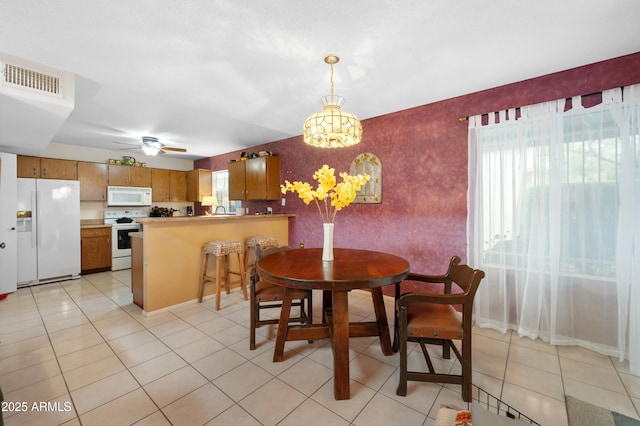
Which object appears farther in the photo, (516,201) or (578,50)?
(516,201)

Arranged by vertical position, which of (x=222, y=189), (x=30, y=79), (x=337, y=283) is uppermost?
(x=30, y=79)

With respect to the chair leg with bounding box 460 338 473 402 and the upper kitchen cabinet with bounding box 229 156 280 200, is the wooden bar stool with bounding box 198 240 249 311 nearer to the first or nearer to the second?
the upper kitchen cabinet with bounding box 229 156 280 200

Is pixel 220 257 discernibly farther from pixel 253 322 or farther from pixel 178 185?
pixel 178 185

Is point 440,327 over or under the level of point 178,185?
under

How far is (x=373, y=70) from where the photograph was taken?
88.7 inches

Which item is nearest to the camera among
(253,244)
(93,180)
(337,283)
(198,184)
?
(337,283)

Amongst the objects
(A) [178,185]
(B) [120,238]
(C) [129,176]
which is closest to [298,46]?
(B) [120,238]

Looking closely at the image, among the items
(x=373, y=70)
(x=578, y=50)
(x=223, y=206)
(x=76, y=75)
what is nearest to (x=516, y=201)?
(x=578, y=50)

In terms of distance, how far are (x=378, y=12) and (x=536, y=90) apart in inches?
71.8

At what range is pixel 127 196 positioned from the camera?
5.25 m

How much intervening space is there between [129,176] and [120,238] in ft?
4.25

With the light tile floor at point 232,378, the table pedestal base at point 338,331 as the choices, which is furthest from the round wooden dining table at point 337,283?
the light tile floor at point 232,378

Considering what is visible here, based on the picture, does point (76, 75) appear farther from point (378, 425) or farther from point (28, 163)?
point (378, 425)

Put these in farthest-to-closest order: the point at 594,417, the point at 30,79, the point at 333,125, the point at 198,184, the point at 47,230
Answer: the point at 198,184 → the point at 47,230 → the point at 30,79 → the point at 333,125 → the point at 594,417
